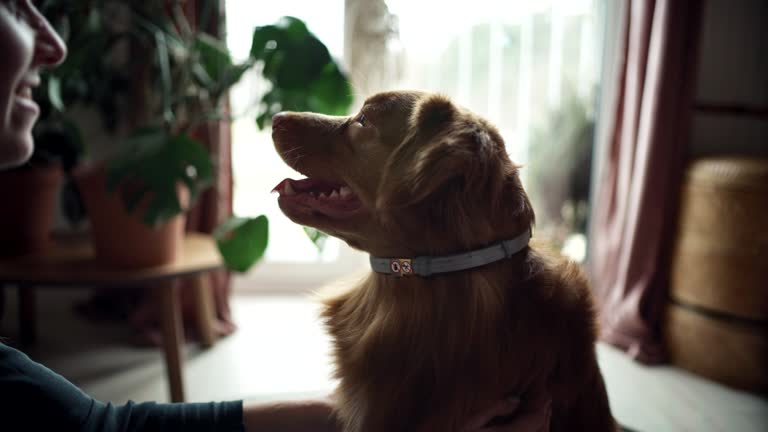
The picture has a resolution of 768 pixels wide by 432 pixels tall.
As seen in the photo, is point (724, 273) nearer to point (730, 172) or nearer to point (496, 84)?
point (730, 172)

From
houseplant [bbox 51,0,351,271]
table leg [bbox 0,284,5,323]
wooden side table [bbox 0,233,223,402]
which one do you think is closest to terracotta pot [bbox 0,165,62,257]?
wooden side table [bbox 0,233,223,402]

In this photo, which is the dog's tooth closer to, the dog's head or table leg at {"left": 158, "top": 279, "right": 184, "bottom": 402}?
the dog's head

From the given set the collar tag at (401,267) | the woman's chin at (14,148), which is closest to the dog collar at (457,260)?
the collar tag at (401,267)

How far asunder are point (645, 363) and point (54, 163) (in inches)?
91.0

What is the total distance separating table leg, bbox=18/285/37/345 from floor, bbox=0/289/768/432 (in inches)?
2.4

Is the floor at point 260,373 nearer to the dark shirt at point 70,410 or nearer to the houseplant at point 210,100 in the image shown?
the houseplant at point 210,100

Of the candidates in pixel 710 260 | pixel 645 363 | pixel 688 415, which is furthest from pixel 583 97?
pixel 688 415

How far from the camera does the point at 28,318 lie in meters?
2.22

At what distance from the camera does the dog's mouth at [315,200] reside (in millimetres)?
892

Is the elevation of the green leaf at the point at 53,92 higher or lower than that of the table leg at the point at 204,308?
higher

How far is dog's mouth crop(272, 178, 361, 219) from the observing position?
2.93 feet

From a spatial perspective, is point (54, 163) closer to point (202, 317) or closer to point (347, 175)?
point (202, 317)

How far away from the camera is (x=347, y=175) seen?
92cm

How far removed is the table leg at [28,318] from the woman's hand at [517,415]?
2057 mm
